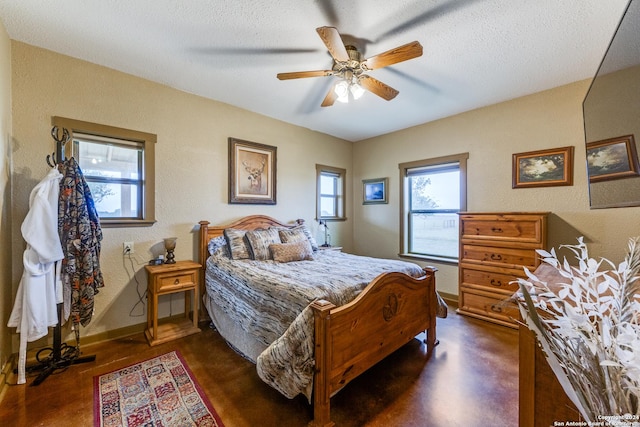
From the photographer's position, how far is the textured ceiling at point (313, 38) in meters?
1.79

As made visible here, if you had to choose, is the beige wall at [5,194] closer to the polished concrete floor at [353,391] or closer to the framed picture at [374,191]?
the polished concrete floor at [353,391]

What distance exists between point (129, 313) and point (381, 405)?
2541 millimetres

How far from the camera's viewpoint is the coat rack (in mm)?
2057

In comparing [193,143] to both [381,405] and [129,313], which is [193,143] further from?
[381,405]

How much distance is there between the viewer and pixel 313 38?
6.88 feet

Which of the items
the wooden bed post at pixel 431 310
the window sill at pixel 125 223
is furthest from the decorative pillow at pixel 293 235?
the wooden bed post at pixel 431 310

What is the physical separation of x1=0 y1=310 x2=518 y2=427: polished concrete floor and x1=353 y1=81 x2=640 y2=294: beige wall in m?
1.45

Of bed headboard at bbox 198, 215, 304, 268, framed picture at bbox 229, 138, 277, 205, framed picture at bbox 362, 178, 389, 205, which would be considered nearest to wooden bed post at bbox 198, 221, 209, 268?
bed headboard at bbox 198, 215, 304, 268

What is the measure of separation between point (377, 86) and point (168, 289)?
2.74 m

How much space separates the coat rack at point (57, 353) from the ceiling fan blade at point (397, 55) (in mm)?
2550

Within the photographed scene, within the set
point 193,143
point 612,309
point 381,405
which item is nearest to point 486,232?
point 381,405

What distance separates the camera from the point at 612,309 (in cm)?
→ 58

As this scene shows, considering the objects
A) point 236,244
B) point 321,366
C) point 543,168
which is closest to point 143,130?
point 236,244

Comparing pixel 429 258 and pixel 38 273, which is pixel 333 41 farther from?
pixel 429 258
